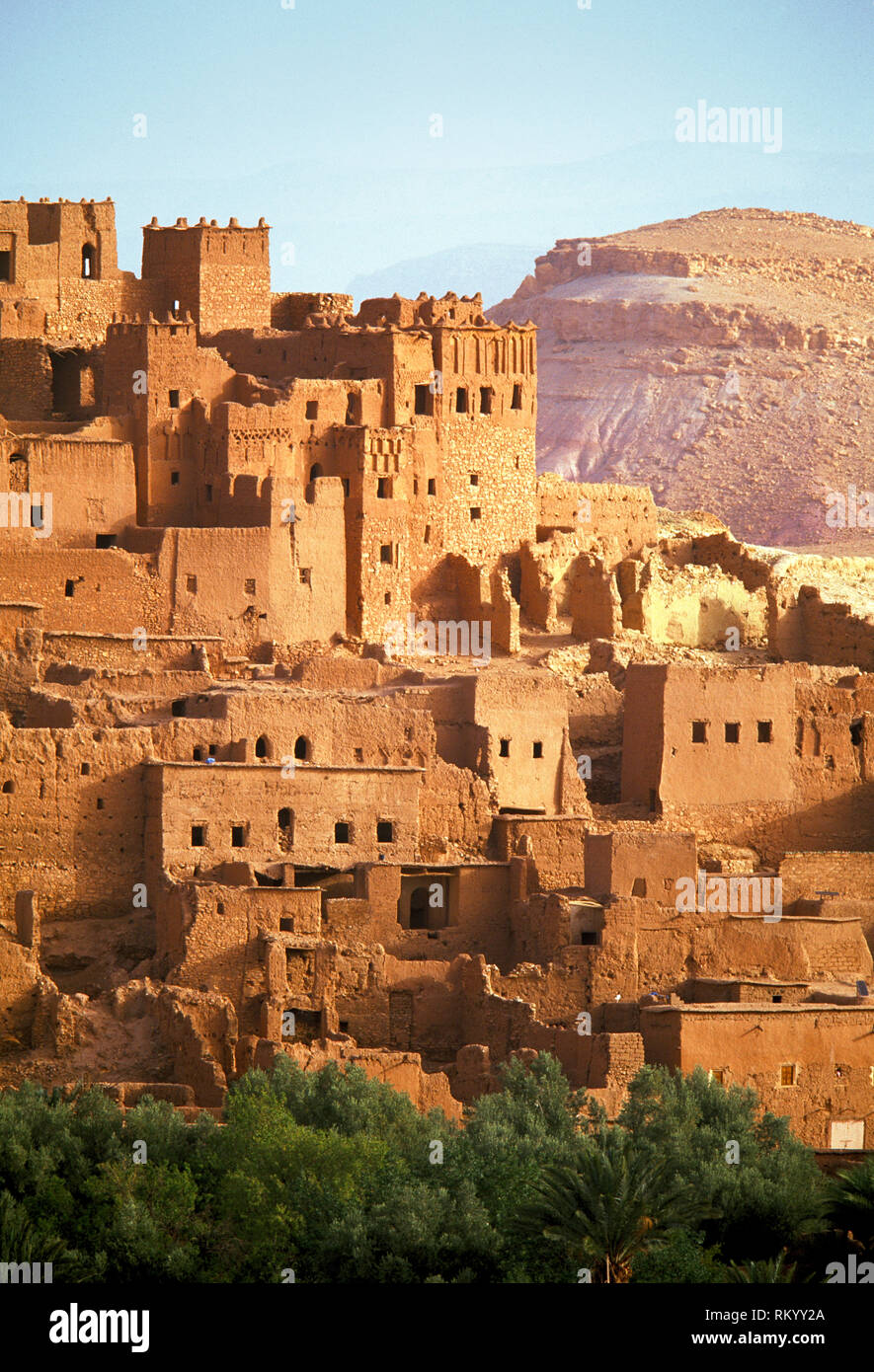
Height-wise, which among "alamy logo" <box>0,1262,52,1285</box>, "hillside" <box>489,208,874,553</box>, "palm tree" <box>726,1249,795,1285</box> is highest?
"hillside" <box>489,208,874,553</box>

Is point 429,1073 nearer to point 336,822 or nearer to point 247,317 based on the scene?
point 336,822

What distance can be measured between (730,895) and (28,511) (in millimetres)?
14395

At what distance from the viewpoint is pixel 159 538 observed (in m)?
58.8

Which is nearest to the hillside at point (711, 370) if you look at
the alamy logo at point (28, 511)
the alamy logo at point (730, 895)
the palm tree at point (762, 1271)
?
the alamy logo at point (28, 511)

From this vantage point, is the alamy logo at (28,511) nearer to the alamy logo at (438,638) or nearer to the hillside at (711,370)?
the alamy logo at (438,638)

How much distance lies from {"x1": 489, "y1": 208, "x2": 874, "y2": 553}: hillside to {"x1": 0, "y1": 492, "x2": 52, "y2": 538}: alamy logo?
2008 inches

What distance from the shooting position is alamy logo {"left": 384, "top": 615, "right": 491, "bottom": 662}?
62000 mm

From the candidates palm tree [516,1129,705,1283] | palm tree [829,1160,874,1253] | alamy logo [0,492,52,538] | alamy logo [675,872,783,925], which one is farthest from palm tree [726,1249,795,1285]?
alamy logo [0,492,52,538]

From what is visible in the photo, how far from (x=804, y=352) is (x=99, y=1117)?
79971mm

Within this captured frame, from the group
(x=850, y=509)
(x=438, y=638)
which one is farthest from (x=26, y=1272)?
(x=850, y=509)

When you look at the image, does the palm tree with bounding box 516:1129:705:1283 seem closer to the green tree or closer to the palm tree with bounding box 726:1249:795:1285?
the green tree

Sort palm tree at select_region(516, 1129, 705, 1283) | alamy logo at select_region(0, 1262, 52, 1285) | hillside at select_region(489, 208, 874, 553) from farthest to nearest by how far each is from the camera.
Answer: hillside at select_region(489, 208, 874, 553) < palm tree at select_region(516, 1129, 705, 1283) < alamy logo at select_region(0, 1262, 52, 1285)

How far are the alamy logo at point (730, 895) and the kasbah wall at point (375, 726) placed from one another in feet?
0.34

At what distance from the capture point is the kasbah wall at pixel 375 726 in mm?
47719
